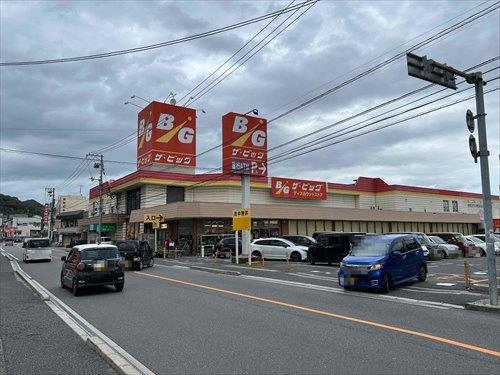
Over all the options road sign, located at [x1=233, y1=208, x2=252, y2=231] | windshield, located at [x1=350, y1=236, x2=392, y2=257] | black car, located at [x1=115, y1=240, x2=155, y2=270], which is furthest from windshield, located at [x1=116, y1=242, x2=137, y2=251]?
windshield, located at [x1=350, y1=236, x2=392, y2=257]

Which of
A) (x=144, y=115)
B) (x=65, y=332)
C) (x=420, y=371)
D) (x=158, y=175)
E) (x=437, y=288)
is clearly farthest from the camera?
(x=144, y=115)

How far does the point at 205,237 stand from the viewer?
42.4m

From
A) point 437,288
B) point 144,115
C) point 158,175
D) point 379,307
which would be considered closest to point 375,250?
point 437,288

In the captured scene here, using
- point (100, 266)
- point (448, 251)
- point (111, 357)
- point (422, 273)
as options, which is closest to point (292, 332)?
point (111, 357)

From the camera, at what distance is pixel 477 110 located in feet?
42.0

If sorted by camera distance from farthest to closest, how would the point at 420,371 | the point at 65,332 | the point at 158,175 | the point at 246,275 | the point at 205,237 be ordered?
the point at 158,175
the point at 205,237
the point at 246,275
the point at 65,332
the point at 420,371

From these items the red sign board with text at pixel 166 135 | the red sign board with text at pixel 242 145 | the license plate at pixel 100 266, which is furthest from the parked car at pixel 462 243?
the red sign board with text at pixel 166 135

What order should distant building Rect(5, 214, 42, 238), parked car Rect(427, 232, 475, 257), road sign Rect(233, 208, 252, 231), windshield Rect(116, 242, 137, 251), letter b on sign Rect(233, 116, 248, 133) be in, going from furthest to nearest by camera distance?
distant building Rect(5, 214, 42, 238) < parked car Rect(427, 232, 475, 257) < letter b on sign Rect(233, 116, 248, 133) < road sign Rect(233, 208, 252, 231) < windshield Rect(116, 242, 137, 251)

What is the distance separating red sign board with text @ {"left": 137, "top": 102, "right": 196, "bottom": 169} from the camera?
4900 centimetres

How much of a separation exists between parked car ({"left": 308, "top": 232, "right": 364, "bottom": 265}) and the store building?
15512mm

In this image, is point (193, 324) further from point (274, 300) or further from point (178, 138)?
point (178, 138)

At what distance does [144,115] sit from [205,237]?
1732cm

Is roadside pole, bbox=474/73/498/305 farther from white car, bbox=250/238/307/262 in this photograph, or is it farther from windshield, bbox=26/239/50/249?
windshield, bbox=26/239/50/249

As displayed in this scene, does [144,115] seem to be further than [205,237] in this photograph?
Yes
